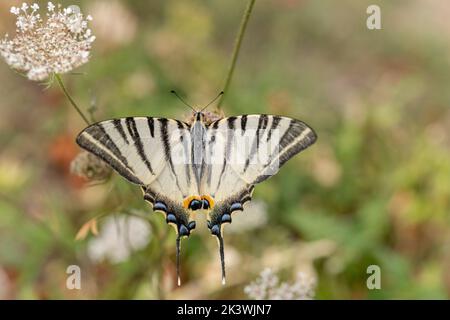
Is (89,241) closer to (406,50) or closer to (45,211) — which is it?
(45,211)

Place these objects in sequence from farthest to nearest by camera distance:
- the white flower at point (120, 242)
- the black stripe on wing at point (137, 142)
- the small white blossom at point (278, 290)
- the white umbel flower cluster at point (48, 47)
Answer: the white flower at point (120, 242) < the small white blossom at point (278, 290) < the black stripe on wing at point (137, 142) < the white umbel flower cluster at point (48, 47)

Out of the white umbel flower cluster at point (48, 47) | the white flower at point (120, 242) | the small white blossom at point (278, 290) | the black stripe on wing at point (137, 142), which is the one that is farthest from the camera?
the white flower at point (120, 242)

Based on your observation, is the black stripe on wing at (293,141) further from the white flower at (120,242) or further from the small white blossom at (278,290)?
the white flower at (120,242)

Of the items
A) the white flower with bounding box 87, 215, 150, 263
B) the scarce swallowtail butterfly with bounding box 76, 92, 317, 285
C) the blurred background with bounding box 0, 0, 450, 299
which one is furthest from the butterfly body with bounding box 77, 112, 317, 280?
the white flower with bounding box 87, 215, 150, 263

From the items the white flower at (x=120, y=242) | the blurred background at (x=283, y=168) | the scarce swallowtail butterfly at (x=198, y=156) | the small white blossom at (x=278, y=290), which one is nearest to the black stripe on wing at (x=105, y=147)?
the scarce swallowtail butterfly at (x=198, y=156)

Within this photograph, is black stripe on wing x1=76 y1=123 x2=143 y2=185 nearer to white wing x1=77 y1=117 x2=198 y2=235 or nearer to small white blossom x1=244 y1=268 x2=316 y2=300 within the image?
white wing x1=77 y1=117 x2=198 y2=235

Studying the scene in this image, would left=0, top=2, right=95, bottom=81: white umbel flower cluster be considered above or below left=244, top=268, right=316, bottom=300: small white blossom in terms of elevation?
above

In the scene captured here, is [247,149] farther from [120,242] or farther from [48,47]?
[120,242]

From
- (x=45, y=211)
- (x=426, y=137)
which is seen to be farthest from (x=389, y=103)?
(x=45, y=211)
